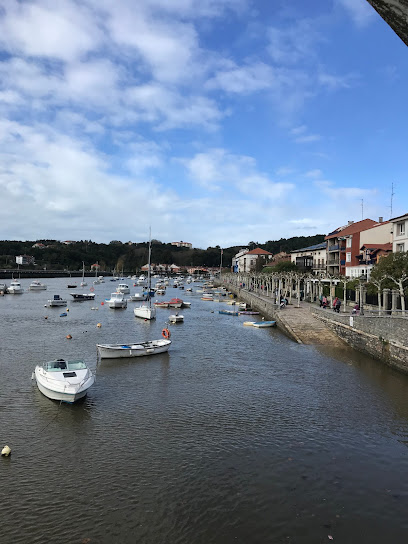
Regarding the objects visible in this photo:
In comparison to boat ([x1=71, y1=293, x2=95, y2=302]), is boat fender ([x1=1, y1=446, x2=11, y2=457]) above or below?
below

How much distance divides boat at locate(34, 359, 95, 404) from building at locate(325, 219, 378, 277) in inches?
1774

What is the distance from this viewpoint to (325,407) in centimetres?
1961

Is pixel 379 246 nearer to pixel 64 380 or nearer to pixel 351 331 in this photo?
pixel 351 331

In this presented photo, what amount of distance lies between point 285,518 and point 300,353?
2173 cm

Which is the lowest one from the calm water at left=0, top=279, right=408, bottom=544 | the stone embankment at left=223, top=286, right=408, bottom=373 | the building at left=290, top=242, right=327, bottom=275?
the calm water at left=0, top=279, right=408, bottom=544

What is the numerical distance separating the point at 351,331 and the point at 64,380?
2321 cm

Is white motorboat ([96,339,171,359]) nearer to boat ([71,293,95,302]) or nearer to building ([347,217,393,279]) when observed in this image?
building ([347,217,393,279])

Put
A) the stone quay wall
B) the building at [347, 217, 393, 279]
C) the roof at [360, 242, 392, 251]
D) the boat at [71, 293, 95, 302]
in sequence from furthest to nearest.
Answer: the boat at [71, 293, 95, 302] < the building at [347, 217, 393, 279] < the roof at [360, 242, 392, 251] < the stone quay wall

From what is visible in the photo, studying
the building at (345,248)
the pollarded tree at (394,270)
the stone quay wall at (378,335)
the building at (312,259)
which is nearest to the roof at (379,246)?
the building at (345,248)

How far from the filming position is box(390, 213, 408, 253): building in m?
43.0

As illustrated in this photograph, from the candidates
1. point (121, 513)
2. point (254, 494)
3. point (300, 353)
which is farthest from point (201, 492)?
point (300, 353)

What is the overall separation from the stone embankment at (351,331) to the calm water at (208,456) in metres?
1.56

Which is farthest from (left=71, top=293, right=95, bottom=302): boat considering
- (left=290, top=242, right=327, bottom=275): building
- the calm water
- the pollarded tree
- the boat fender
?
the boat fender

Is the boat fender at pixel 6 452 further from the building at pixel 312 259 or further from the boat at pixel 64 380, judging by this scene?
the building at pixel 312 259
